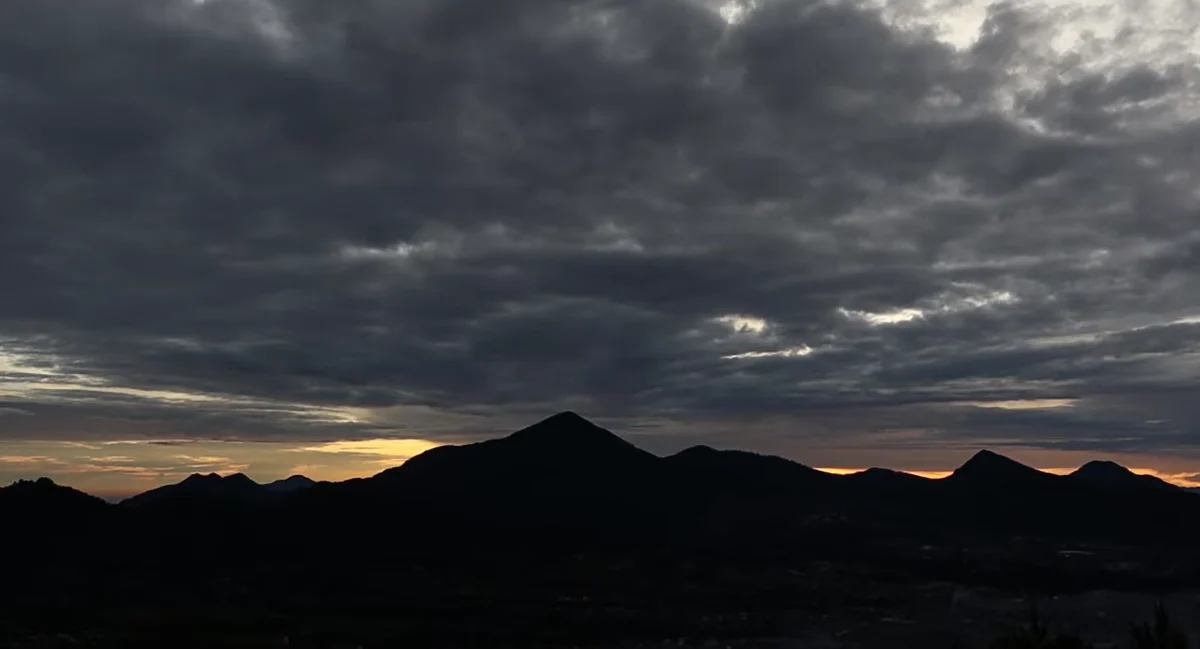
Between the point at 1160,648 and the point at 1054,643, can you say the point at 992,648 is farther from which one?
the point at 1160,648

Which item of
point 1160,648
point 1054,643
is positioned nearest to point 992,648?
point 1054,643

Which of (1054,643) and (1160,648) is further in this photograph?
(1054,643)

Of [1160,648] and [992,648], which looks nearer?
[1160,648]
